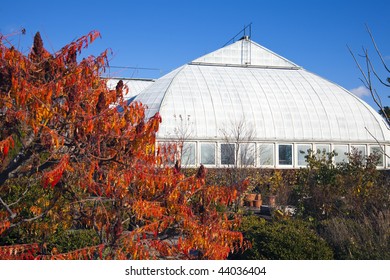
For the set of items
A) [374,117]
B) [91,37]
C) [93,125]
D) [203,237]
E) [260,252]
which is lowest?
[260,252]

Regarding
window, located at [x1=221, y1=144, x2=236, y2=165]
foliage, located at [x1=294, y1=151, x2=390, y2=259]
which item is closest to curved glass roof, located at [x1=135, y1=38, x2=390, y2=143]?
window, located at [x1=221, y1=144, x2=236, y2=165]

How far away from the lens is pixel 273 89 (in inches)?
1272

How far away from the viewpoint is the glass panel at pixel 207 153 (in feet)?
93.7

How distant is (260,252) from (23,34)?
6759 millimetres

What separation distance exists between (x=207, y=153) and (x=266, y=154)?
11.8 ft

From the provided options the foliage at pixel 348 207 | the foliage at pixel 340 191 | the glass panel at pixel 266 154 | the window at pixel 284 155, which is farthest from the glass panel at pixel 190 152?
Result: the foliage at pixel 340 191

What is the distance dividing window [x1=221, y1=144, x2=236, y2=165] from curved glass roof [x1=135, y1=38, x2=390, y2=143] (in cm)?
73

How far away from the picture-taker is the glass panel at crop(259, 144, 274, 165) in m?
29.3

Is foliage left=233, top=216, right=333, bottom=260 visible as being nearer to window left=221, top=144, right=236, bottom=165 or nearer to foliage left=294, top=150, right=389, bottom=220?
foliage left=294, top=150, right=389, bottom=220

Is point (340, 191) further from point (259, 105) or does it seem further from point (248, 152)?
point (259, 105)

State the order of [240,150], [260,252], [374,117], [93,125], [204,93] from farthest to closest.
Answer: [374,117]
[204,93]
[240,150]
[260,252]
[93,125]

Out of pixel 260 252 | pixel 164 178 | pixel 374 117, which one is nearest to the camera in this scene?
pixel 164 178

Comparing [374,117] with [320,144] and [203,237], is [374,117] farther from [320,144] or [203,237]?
[203,237]

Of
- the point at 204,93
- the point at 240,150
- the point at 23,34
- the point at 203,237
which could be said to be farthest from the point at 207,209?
the point at 204,93
